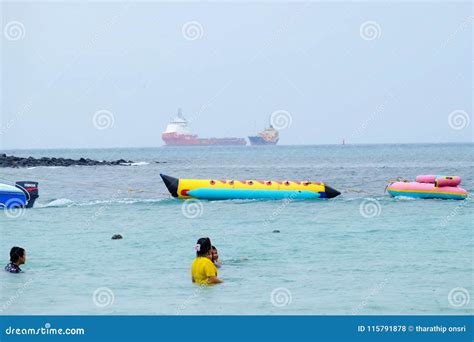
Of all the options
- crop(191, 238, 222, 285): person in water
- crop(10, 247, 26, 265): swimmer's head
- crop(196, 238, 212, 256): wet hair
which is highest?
crop(10, 247, 26, 265): swimmer's head

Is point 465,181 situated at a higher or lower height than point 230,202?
higher

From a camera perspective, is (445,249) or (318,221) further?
(318,221)

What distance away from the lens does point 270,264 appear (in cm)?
1388

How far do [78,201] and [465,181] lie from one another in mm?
21477

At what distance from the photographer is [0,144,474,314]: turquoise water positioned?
10805 millimetres

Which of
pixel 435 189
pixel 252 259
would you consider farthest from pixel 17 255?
pixel 435 189

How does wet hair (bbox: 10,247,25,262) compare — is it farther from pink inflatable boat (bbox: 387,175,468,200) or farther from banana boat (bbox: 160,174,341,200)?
pink inflatable boat (bbox: 387,175,468,200)

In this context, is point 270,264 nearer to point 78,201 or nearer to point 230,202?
point 230,202

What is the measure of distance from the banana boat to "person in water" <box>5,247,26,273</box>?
1321 centimetres

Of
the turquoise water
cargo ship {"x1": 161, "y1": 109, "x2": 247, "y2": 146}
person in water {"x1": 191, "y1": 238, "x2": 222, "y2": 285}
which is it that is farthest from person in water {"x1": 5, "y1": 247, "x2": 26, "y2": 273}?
cargo ship {"x1": 161, "y1": 109, "x2": 247, "y2": 146}

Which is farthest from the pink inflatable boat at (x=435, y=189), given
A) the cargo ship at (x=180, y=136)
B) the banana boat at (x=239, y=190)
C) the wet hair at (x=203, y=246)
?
the cargo ship at (x=180, y=136)

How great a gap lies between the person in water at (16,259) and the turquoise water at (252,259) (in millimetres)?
176

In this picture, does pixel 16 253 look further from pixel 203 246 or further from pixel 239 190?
pixel 239 190
